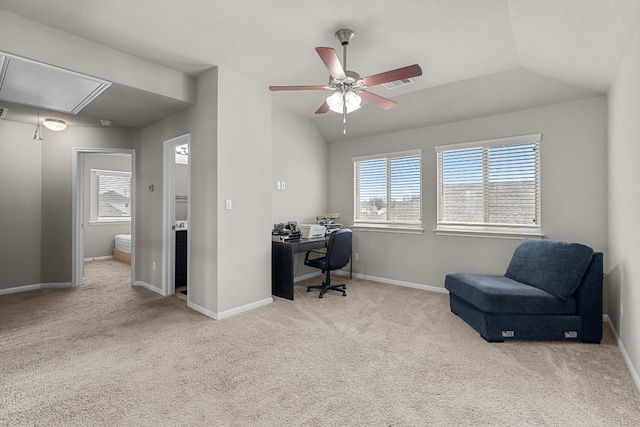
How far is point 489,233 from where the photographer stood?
Result: 399 cm

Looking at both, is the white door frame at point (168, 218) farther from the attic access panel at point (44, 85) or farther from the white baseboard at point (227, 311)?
the attic access panel at point (44, 85)

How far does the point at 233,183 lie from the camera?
3432mm

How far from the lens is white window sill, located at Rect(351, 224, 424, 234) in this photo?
464 centimetres

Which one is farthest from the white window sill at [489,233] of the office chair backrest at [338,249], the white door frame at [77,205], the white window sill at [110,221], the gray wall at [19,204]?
the white window sill at [110,221]

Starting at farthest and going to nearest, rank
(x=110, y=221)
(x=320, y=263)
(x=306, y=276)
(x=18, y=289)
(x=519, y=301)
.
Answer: (x=110, y=221) → (x=306, y=276) → (x=18, y=289) → (x=320, y=263) → (x=519, y=301)

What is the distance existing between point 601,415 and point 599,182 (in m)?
2.55

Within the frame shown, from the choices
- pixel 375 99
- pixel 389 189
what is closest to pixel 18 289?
pixel 375 99

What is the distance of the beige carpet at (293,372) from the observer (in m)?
1.81

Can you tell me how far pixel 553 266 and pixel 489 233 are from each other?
114cm

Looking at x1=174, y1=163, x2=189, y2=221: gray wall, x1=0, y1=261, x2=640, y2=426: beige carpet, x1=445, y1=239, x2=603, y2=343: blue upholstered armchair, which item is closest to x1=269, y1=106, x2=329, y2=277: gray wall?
x1=174, y1=163, x2=189, y2=221: gray wall

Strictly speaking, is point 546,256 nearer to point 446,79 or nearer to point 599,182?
point 599,182

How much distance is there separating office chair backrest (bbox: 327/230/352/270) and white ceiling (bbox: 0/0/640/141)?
1.90 meters

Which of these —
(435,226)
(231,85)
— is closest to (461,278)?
(435,226)

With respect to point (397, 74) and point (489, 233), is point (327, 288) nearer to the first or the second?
point (489, 233)
